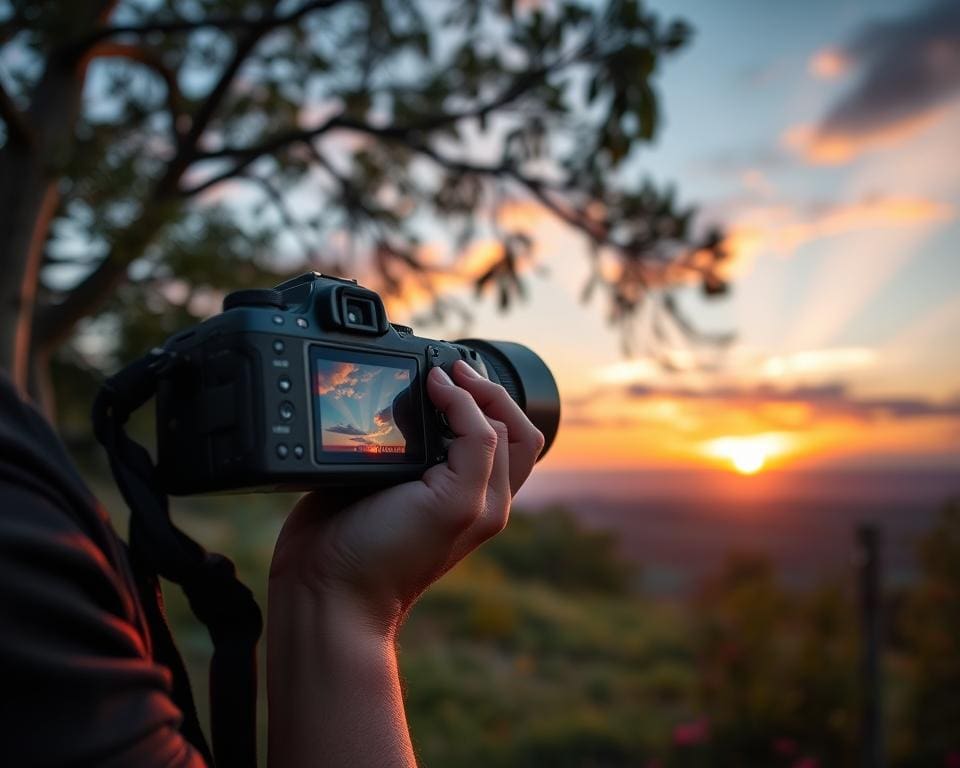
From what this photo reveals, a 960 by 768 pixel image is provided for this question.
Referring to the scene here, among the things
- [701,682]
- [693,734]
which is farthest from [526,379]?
[701,682]

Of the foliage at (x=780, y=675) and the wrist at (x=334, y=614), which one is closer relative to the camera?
the wrist at (x=334, y=614)

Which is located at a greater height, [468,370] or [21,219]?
[21,219]

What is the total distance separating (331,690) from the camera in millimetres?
997

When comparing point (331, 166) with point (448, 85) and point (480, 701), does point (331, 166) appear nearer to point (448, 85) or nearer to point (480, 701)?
point (448, 85)

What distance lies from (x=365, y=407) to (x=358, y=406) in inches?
0.6

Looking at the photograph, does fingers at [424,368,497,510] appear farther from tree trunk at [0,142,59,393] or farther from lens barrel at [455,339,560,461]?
tree trunk at [0,142,59,393]

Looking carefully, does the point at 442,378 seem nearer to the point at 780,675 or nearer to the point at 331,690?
the point at 331,690

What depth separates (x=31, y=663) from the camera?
60cm

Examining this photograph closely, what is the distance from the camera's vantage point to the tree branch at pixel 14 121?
259 centimetres

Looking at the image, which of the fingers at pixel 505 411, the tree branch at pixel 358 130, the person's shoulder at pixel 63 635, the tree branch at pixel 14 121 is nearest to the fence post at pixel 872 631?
the tree branch at pixel 358 130

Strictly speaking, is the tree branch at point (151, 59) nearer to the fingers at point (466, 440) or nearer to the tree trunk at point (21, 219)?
the tree trunk at point (21, 219)

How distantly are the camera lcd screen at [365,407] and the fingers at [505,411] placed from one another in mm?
74

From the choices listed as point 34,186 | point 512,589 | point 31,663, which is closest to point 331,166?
point 34,186

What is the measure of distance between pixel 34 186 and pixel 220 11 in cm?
92
